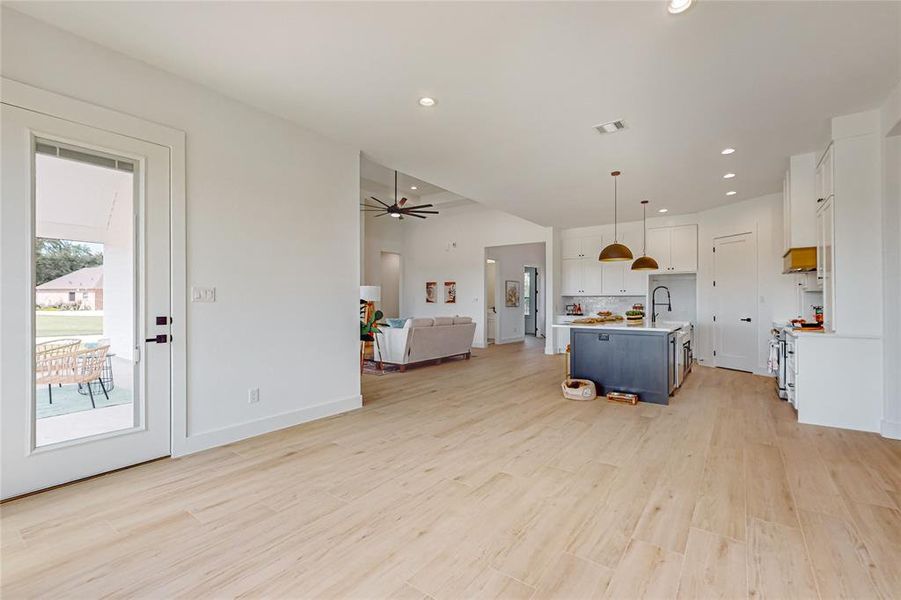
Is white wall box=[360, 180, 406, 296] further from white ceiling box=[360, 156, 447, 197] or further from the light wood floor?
the light wood floor

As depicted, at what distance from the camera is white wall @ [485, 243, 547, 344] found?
1072 cm

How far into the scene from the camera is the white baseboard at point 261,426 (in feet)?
10.1

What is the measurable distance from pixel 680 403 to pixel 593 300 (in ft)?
16.1

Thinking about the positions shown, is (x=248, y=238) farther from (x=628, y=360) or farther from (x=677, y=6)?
(x=628, y=360)

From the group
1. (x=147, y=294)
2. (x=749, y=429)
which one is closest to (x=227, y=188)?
(x=147, y=294)

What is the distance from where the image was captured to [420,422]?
3879mm

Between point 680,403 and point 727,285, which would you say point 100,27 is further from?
point 727,285

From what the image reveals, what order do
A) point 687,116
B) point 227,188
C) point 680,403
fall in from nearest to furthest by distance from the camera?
point 227,188, point 687,116, point 680,403

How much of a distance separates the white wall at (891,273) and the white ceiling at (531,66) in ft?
1.59

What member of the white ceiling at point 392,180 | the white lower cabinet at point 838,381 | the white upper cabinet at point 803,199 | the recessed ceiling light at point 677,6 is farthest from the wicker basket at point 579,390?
the white ceiling at point 392,180

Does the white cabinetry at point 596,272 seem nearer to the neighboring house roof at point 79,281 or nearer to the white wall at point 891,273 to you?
the white wall at point 891,273

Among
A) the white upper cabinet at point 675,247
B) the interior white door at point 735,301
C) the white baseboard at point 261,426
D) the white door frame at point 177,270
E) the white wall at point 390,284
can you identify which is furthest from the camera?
the white wall at point 390,284

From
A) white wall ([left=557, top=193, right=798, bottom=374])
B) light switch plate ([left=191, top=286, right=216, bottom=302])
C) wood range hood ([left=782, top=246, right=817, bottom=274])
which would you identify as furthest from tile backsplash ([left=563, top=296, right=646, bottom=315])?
light switch plate ([left=191, top=286, right=216, bottom=302])

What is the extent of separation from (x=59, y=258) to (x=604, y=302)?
897cm
